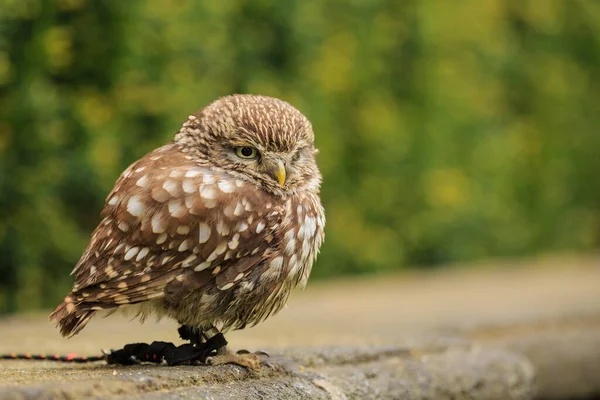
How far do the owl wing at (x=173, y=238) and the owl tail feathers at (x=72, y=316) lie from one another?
12mm

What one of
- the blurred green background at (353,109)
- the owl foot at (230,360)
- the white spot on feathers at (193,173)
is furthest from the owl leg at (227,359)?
the blurred green background at (353,109)

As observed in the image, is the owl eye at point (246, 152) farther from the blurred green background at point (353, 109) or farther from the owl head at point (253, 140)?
the blurred green background at point (353, 109)

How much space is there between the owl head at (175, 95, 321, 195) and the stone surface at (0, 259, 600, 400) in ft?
2.30

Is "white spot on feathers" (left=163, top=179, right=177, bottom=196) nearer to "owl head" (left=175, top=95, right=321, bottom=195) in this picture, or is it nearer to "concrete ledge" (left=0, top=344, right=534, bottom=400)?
"owl head" (left=175, top=95, right=321, bottom=195)

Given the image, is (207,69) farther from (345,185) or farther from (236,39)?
(345,185)

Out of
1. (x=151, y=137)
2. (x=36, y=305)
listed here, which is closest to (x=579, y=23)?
(x=151, y=137)

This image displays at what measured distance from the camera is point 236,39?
24.4 ft

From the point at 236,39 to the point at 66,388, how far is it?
4.86 m

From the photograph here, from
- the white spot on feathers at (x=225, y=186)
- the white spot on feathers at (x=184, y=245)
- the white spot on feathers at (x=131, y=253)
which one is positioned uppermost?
the white spot on feathers at (x=225, y=186)

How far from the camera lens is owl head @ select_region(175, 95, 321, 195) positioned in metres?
3.46

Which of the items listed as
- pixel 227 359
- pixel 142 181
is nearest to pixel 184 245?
pixel 142 181

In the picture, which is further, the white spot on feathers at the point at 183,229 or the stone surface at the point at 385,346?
the stone surface at the point at 385,346

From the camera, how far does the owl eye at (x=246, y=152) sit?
3498 millimetres

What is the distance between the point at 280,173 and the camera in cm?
348
